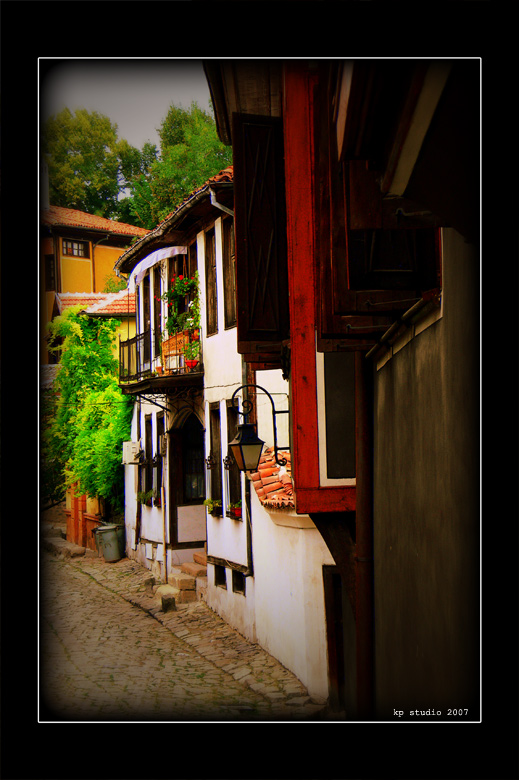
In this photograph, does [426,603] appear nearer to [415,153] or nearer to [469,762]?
[469,762]

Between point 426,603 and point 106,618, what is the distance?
438 inches

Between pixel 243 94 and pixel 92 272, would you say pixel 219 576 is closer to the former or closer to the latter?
pixel 243 94

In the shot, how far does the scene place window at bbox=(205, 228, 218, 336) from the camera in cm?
1484

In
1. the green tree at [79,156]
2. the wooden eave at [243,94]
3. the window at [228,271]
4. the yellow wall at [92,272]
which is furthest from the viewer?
the yellow wall at [92,272]

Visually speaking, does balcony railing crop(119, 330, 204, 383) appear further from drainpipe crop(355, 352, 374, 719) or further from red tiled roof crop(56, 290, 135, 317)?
drainpipe crop(355, 352, 374, 719)

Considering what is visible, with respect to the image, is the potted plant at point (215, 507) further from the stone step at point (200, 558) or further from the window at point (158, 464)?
the window at point (158, 464)

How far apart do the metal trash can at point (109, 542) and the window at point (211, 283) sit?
318 inches

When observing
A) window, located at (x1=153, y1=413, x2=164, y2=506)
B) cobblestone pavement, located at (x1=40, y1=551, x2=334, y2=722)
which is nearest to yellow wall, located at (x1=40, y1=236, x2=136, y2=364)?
window, located at (x1=153, y1=413, x2=164, y2=506)

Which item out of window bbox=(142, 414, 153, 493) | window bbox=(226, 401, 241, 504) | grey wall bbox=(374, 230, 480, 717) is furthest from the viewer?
window bbox=(142, 414, 153, 493)

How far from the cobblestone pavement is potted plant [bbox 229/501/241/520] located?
5.82 feet

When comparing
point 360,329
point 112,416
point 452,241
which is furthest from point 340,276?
point 112,416

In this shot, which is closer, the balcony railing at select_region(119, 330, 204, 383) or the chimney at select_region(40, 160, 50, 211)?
the chimney at select_region(40, 160, 50, 211)

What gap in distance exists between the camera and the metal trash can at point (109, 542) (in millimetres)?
21031

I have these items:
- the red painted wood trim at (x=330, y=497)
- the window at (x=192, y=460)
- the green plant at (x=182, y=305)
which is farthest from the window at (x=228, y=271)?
the red painted wood trim at (x=330, y=497)
